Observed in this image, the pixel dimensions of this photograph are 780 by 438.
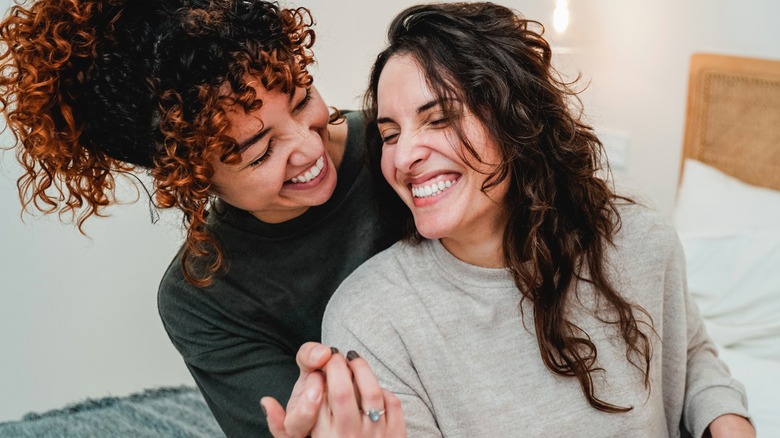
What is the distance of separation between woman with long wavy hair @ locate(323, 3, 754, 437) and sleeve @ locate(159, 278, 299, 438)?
0.18 m

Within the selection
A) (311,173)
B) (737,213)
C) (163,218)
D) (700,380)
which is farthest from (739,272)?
(163,218)

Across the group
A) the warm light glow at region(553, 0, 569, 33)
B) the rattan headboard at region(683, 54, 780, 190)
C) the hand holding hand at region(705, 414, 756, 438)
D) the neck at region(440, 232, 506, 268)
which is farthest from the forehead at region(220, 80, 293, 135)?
the warm light glow at region(553, 0, 569, 33)

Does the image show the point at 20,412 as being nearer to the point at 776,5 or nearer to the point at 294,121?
the point at 294,121

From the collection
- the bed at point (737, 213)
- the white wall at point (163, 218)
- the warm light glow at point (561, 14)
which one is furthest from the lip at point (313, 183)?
the warm light glow at point (561, 14)

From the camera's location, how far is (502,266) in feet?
4.22

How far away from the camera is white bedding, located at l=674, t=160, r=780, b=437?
1.79 meters

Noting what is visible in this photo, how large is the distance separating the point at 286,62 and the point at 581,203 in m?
0.56

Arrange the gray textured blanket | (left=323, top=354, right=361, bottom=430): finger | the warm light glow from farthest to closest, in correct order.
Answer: the warm light glow, the gray textured blanket, (left=323, top=354, right=361, bottom=430): finger

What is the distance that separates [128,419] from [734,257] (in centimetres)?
158

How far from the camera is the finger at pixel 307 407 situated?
2.63ft

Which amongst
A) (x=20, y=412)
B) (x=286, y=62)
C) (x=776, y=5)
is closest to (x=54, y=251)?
(x=20, y=412)

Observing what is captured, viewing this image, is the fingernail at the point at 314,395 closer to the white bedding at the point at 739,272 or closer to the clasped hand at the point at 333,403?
the clasped hand at the point at 333,403

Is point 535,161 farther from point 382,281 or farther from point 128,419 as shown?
point 128,419

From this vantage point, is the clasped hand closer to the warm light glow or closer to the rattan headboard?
the rattan headboard
